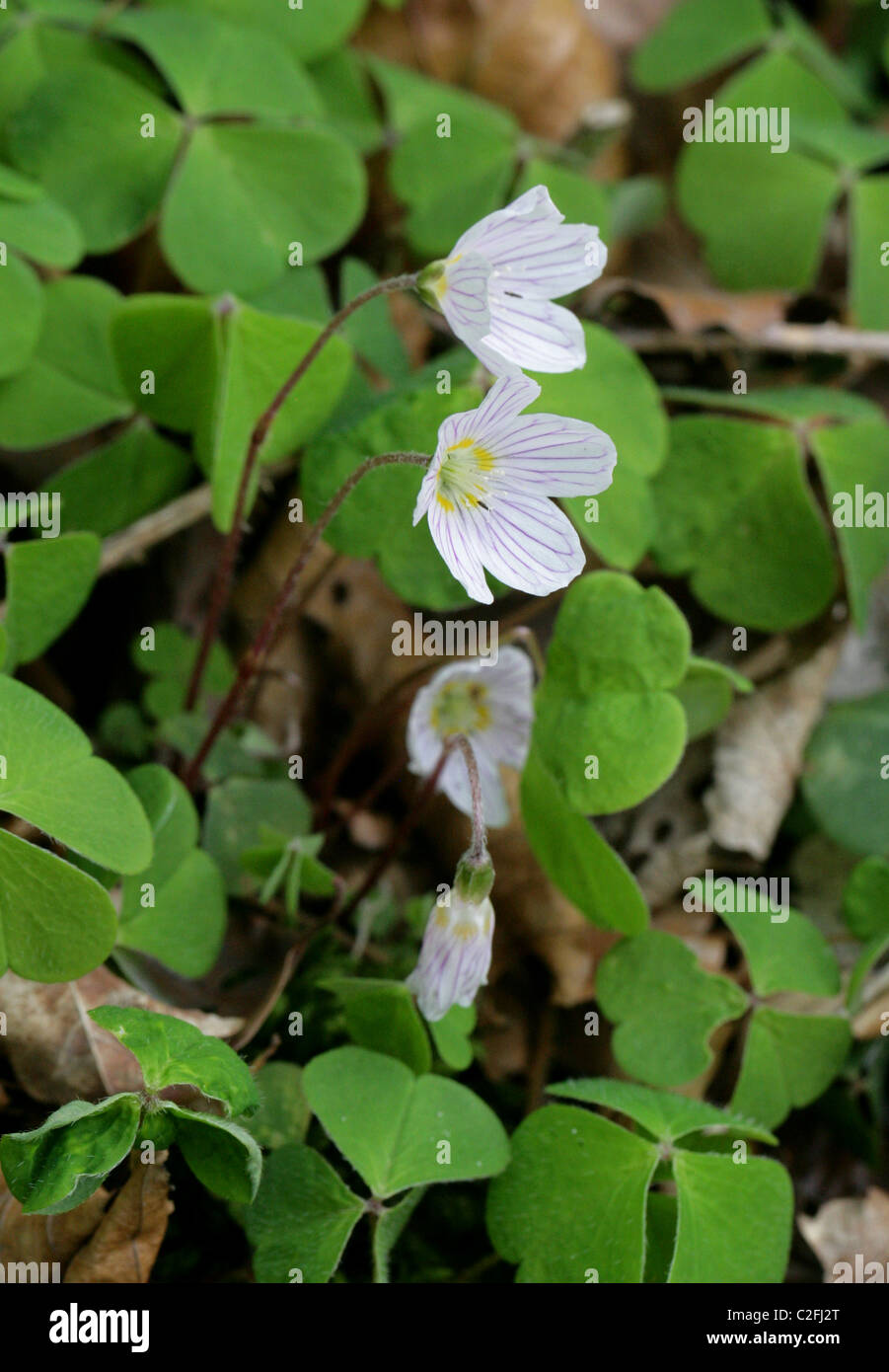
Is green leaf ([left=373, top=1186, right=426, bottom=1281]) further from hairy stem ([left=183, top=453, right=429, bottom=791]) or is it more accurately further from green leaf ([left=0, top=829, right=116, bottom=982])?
hairy stem ([left=183, top=453, right=429, bottom=791])

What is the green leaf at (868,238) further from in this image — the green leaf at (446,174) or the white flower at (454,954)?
the white flower at (454,954)

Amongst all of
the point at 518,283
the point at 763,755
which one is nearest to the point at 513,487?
the point at 518,283

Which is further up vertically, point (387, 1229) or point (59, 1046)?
point (59, 1046)

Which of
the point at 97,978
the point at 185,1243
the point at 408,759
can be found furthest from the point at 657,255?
the point at 185,1243

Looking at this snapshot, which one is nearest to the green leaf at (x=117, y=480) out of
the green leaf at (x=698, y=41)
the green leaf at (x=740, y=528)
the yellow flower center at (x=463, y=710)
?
the yellow flower center at (x=463, y=710)

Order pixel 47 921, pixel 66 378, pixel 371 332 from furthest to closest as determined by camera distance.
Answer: pixel 371 332 → pixel 66 378 → pixel 47 921

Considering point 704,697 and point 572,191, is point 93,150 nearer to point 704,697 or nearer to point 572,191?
point 572,191
